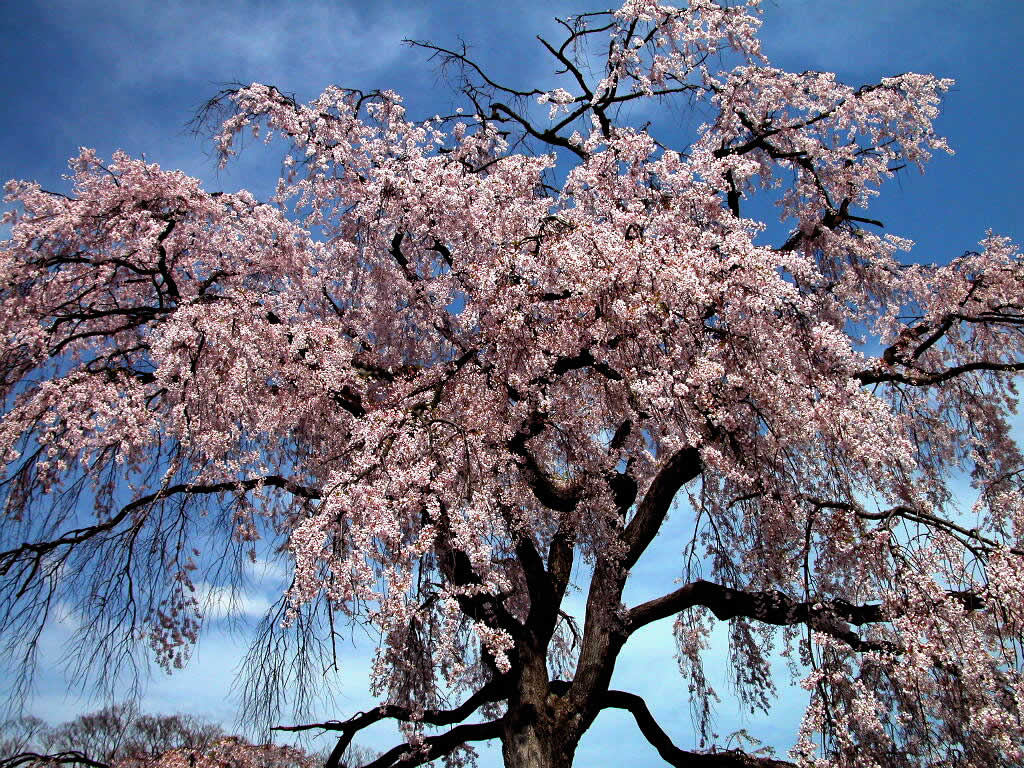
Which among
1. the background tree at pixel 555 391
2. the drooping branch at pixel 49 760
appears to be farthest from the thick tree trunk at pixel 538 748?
the drooping branch at pixel 49 760

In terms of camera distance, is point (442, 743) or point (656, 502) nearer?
point (442, 743)

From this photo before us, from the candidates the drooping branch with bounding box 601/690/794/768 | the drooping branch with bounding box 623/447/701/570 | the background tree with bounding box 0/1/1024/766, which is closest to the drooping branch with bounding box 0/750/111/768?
the background tree with bounding box 0/1/1024/766

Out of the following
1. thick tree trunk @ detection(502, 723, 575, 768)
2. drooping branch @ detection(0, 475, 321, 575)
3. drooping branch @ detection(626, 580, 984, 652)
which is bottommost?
thick tree trunk @ detection(502, 723, 575, 768)

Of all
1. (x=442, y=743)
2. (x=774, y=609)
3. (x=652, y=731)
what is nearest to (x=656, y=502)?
(x=774, y=609)

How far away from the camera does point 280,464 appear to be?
891 centimetres

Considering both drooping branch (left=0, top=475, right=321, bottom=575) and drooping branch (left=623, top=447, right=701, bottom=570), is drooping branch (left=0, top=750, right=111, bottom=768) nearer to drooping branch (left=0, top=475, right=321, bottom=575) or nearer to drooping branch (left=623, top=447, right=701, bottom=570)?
drooping branch (left=0, top=475, right=321, bottom=575)

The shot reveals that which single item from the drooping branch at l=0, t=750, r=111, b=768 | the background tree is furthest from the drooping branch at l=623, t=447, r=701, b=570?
the drooping branch at l=0, t=750, r=111, b=768

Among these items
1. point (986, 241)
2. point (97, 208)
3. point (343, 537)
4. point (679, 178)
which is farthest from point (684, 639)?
point (97, 208)

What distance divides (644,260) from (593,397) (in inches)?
92.7

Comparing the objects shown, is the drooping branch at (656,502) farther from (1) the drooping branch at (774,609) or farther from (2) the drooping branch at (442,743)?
(2) the drooping branch at (442,743)

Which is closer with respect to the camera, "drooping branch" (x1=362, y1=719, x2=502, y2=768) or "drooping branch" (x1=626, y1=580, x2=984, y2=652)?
"drooping branch" (x1=626, y1=580, x2=984, y2=652)

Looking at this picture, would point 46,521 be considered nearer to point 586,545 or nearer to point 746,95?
point 586,545

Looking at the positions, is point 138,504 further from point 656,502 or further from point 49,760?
point 656,502

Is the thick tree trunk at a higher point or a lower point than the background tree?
lower
